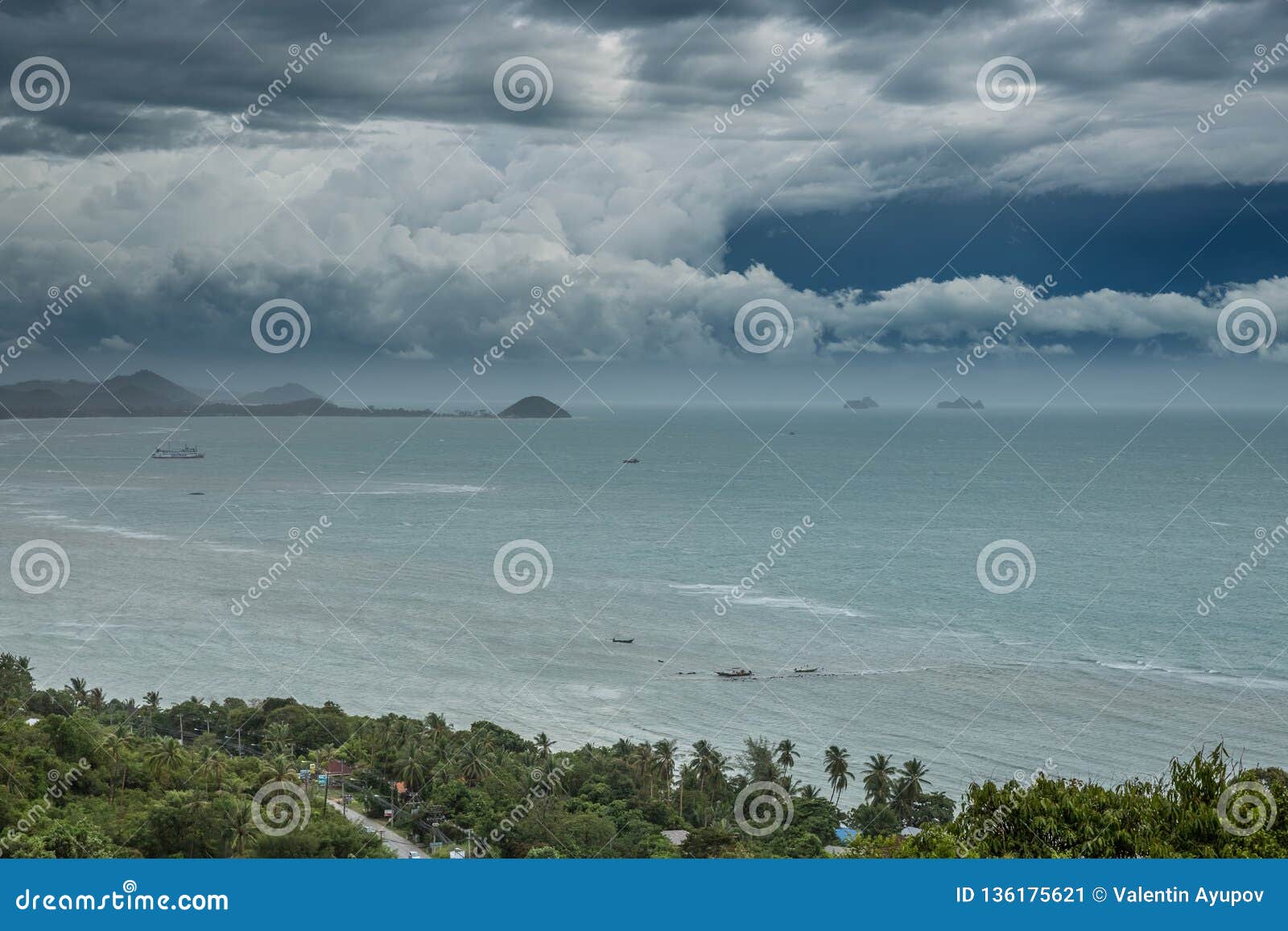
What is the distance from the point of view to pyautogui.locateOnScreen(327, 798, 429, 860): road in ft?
55.0

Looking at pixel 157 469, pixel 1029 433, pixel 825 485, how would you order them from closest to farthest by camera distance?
pixel 825 485 < pixel 157 469 < pixel 1029 433

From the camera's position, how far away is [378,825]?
18016 mm

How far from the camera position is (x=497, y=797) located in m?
19.1

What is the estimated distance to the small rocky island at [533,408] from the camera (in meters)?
162

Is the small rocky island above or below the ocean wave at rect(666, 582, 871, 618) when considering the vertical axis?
above

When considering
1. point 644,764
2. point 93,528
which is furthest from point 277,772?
point 93,528

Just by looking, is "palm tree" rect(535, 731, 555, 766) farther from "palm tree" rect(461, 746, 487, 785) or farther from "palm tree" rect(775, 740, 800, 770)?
"palm tree" rect(775, 740, 800, 770)

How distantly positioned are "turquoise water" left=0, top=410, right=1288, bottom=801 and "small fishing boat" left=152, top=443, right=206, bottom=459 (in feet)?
29.1

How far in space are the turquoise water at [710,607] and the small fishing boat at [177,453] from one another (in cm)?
887

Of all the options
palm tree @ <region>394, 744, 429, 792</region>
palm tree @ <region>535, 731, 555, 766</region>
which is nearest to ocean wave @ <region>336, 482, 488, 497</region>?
palm tree @ <region>535, 731, 555, 766</region>

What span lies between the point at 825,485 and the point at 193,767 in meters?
59.3

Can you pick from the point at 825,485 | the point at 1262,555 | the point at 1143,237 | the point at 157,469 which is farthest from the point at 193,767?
the point at 1143,237

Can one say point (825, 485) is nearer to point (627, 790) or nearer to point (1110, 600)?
point (1110, 600)

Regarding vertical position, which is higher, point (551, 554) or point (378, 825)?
point (551, 554)
